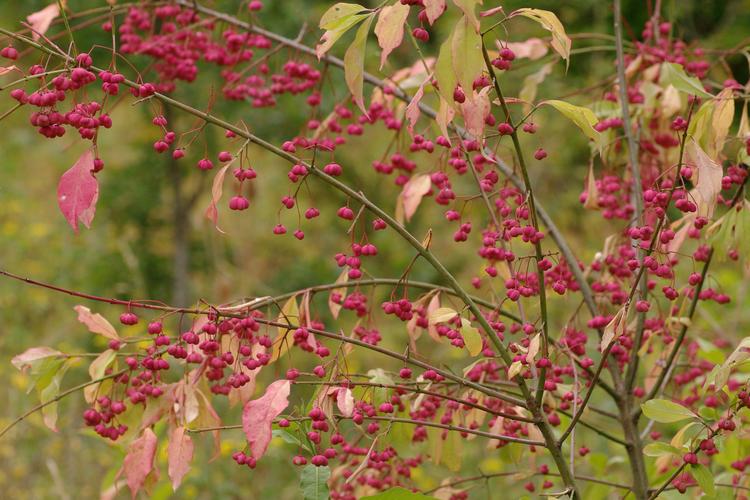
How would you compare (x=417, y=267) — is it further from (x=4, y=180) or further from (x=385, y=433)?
(x=385, y=433)

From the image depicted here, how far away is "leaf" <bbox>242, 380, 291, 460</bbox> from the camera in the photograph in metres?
1.42

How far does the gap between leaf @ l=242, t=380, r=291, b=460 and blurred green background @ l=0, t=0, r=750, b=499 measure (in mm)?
2488

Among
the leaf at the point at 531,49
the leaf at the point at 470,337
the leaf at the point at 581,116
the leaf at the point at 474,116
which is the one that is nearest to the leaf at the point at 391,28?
the leaf at the point at 474,116

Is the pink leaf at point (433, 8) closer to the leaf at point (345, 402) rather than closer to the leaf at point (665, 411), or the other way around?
the leaf at point (345, 402)

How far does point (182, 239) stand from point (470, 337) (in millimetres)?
4257

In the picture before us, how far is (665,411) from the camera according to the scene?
1602 mm

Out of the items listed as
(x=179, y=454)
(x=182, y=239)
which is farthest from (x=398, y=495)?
(x=182, y=239)

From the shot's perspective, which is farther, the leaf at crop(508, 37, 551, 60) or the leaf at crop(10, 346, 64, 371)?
the leaf at crop(508, 37, 551, 60)

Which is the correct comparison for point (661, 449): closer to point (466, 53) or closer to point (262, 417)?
point (262, 417)

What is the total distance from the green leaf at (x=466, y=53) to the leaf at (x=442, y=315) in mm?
473

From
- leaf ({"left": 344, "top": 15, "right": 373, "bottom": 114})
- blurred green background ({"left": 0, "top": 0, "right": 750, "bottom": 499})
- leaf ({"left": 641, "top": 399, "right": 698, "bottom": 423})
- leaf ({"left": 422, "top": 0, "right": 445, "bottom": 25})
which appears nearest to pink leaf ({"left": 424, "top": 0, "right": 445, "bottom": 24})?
leaf ({"left": 422, "top": 0, "right": 445, "bottom": 25})

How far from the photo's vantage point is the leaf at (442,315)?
5.21 ft

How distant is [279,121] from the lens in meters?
5.67

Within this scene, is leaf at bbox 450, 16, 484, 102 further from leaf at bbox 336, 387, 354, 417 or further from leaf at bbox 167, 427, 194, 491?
leaf at bbox 167, 427, 194, 491
